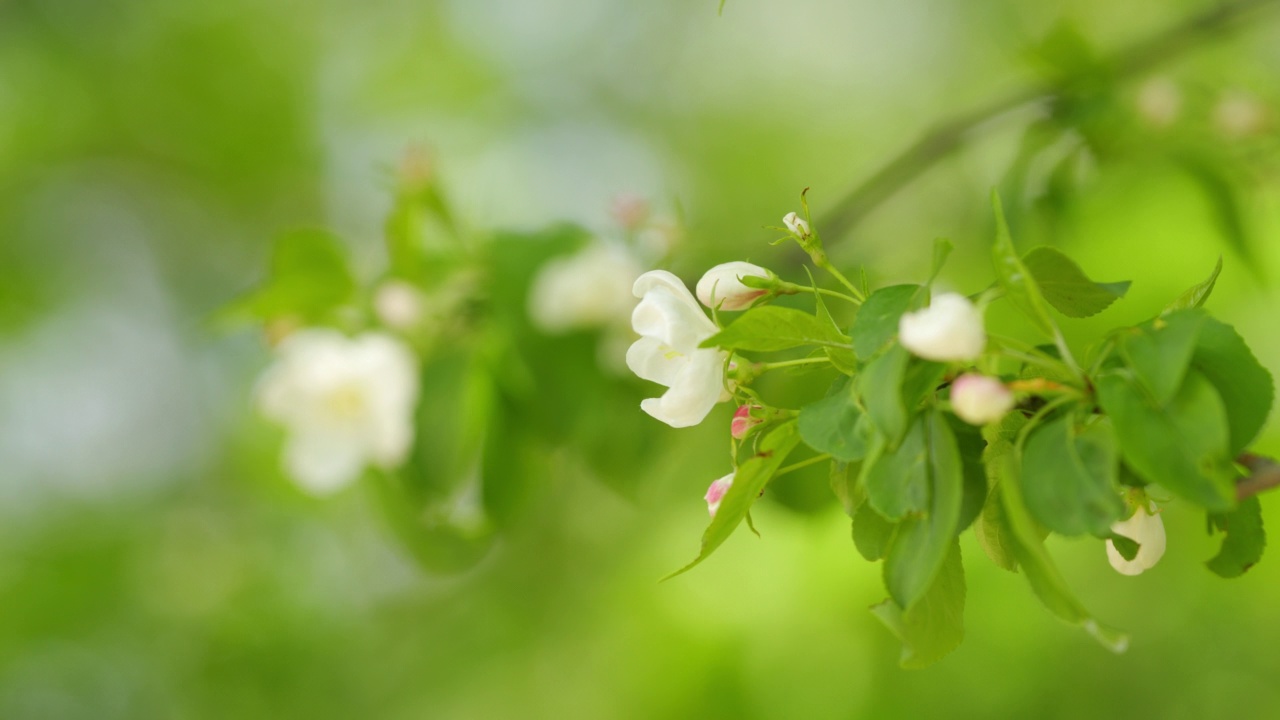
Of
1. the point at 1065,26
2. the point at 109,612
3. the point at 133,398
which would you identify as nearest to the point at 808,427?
the point at 1065,26

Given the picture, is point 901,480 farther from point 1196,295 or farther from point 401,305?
point 401,305

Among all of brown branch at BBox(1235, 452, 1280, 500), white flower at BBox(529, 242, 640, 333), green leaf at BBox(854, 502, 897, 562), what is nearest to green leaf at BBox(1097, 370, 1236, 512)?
brown branch at BBox(1235, 452, 1280, 500)

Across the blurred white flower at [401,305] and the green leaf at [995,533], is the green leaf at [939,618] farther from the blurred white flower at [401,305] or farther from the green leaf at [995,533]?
the blurred white flower at [401,305]

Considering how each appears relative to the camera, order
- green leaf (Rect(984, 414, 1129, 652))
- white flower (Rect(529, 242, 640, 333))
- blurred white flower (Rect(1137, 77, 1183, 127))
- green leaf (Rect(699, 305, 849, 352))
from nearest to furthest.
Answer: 1. green leaf (Rect(984, 414, 1129, 652))
2. green leaf (Rect(699, 305, 849, 352))
3. white flower (Rect(529, 242, 640, 333))
4. blurred white flower (Rect(1137, 77, 1183, 127))

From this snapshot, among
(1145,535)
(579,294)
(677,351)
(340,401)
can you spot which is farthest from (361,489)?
(1145,535)

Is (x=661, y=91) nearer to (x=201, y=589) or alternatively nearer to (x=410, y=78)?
(x=410, y=78)

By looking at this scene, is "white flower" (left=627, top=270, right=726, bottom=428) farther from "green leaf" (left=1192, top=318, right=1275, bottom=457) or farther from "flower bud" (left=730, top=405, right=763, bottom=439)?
"green leaf" (left=1192, top=318, right=1275, bottom=457)
